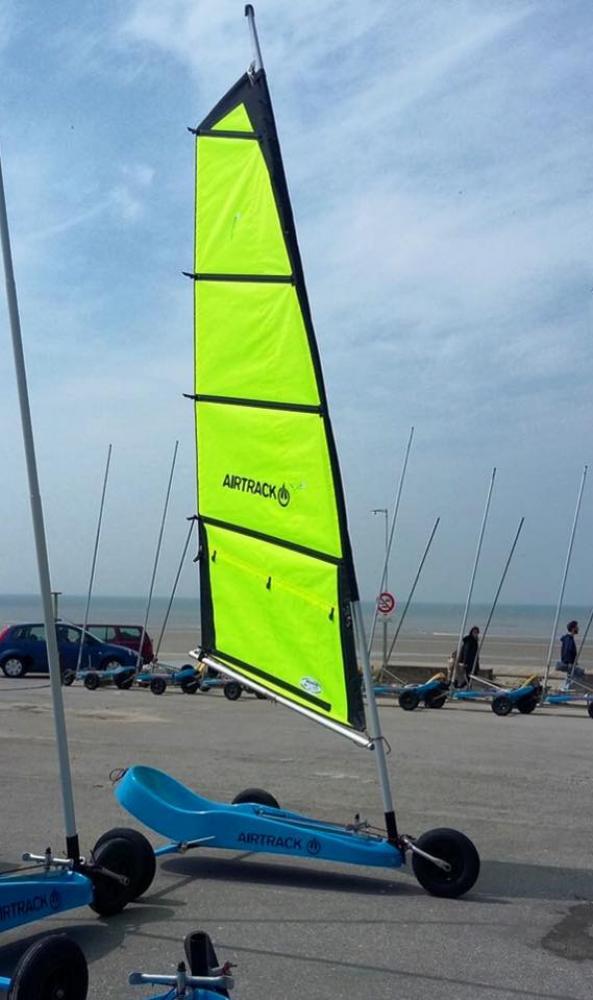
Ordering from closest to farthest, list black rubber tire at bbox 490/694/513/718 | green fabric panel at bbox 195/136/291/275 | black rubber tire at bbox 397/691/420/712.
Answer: green fabric panel at bbox 195/136/291/275, black rubber tire at bbox 490/694/513/718, black rubber tire at bbox 397/691/420/712

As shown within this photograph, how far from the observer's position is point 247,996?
15.1ft

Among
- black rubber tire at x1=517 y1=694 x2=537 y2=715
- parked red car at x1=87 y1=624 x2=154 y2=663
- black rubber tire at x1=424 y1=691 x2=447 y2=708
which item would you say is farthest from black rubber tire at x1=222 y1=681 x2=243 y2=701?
parked red car at x1=87 y1=624 x2=154 y2=663

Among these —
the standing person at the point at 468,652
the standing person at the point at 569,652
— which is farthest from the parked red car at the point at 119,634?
the standing person at the point at 569,652

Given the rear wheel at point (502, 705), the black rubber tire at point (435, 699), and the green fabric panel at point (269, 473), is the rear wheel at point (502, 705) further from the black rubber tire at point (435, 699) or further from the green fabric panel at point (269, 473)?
the green fabric panel at point (269, 473)

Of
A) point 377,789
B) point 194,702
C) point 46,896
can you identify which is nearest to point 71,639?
point 194,702

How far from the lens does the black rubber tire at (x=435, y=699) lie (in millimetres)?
19453

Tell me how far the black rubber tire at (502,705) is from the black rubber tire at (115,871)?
43.3ft

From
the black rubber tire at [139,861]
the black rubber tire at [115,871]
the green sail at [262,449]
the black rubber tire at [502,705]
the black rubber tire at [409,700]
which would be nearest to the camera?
the black rubber tire at [115,871]

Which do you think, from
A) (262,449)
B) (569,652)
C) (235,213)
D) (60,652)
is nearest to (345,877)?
(262,449)

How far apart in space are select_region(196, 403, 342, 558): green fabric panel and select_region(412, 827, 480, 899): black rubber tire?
5.68 feet

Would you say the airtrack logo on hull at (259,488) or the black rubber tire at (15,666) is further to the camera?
the black rubber tire at (15,666)

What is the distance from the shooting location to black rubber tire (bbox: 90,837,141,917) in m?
5.75

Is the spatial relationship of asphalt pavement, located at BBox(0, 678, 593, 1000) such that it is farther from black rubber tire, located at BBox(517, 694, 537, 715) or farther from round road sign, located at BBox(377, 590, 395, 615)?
round road sign, located at BBox(377, 590, 395, 615)

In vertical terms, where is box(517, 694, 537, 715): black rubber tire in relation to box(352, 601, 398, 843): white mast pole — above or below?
below
